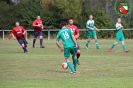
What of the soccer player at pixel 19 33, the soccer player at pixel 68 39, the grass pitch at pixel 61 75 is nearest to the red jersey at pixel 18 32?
the soccer player at pixel 19 33

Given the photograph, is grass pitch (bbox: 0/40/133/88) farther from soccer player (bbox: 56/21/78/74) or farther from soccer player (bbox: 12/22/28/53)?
soccer player (bbox: 12/22/28/53)

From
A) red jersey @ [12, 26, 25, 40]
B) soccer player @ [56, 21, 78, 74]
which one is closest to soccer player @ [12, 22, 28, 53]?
red jersey @ [12, 26, 25, 40]

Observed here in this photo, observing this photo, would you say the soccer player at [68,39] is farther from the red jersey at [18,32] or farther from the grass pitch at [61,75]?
the red jersey at [18,32]

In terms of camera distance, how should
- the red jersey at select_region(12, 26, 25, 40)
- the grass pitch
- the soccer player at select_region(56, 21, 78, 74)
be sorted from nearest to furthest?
the grass pitch → the soccer player at select_region(56, 21, 78, 74) → the red jersey at select_region(12, 26, 25, 40)

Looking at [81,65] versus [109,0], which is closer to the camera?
[81,65]

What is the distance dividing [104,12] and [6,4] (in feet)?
40.7

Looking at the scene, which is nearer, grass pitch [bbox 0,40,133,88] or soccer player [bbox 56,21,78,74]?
grass pitch [bbox 0,40,133,88]

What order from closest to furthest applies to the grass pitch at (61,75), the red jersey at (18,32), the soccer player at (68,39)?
1. the grass pitch at (61,75)
2. the soccer player at (68,39)
3. the red jersey at (18,32)

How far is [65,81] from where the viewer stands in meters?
13.0

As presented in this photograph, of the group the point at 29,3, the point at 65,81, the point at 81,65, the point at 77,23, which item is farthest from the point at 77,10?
the point at 65,81

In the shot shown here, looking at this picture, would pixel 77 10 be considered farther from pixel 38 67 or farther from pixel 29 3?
pixel 38 67

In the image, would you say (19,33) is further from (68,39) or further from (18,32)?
(68,39)

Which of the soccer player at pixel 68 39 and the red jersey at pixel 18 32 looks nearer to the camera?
the soccer player at pixel 68 39

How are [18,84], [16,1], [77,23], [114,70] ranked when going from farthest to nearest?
[16,1] < [77,23] < [114,70] < [18,84]
